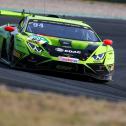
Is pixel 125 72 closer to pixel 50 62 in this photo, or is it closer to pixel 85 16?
pixel 50 62

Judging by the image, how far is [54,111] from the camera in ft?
22.7

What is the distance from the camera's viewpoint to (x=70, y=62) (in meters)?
12.9

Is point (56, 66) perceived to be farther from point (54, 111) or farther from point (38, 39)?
point (54, 111)

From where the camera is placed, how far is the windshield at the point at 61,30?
1410cm

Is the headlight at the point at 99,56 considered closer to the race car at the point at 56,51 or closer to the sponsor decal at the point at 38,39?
the race car at the point at 56,51

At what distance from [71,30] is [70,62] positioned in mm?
1779

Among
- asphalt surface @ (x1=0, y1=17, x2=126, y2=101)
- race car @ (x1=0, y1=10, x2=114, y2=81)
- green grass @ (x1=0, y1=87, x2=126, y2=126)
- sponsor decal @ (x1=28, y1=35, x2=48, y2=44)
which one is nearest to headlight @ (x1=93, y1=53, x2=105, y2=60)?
race car @ (x1=0, y1=10, x2=114, y2=81)

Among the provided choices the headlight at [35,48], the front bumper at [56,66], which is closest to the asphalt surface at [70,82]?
the front bumper at [56,66]

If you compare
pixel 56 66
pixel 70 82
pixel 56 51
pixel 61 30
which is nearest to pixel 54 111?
pixel 70 82

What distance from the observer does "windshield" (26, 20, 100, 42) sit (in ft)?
46.3

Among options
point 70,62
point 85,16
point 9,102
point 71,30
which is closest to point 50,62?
→ point 70,62

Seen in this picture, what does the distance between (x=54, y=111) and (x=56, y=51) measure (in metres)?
6.14

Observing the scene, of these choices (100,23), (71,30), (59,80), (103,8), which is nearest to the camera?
(59,80)

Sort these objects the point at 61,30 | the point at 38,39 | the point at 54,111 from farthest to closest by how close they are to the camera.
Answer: the point at 61,30, the point at 38,39, the point at 54,111
